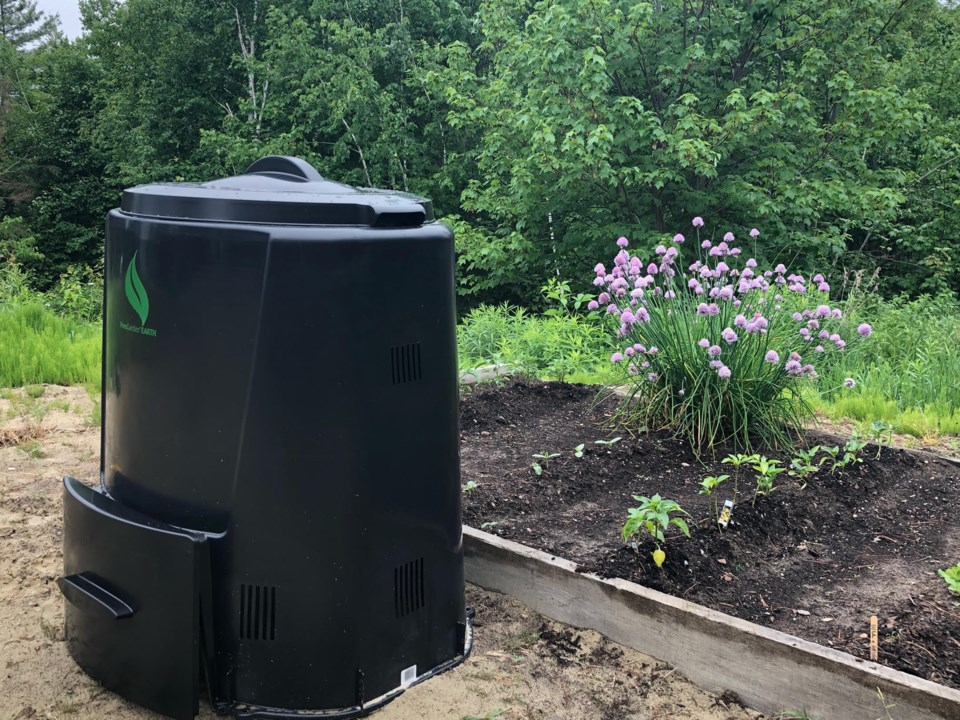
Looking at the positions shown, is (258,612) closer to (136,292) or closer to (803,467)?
(136,292)

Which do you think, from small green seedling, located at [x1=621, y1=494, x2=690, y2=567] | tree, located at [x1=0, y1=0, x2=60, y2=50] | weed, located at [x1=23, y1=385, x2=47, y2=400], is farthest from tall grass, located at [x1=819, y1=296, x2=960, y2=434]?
tree, located at [x1=0, y1=0, x2=60, y2=50]

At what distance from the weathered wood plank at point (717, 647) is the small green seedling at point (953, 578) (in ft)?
1.87

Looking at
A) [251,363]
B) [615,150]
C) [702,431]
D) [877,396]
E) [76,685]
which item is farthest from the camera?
[615,150]

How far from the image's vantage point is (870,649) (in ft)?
6.44

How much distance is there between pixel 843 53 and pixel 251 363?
9768 mm

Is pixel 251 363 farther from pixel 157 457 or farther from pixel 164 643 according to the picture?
pixel 164 643

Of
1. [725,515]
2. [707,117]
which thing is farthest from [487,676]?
[707,117]

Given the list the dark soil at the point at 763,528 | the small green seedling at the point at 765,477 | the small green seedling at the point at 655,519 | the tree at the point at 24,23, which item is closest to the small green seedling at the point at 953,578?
the dark soil at the point at 763,528

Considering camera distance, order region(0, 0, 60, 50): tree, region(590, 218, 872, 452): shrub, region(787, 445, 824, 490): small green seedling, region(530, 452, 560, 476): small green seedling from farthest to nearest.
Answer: region(0, 0, 60, 50): tree
region(590, 218, 872, 452): shrub
region(530, 452, 560, 476): small green seedling
region(787, 445, 824, 490): small green seedling

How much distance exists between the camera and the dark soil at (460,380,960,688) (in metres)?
2.15

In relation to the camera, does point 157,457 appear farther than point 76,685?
No

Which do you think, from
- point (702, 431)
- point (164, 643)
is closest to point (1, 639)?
point (164, 643)

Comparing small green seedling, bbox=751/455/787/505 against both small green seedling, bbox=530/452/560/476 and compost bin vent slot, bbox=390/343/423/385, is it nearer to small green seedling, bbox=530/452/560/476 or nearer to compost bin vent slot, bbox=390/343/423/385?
small green seedling, bbox=530/452/560/476

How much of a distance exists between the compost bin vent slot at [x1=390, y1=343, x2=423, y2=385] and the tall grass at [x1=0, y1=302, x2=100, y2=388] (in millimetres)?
3663
